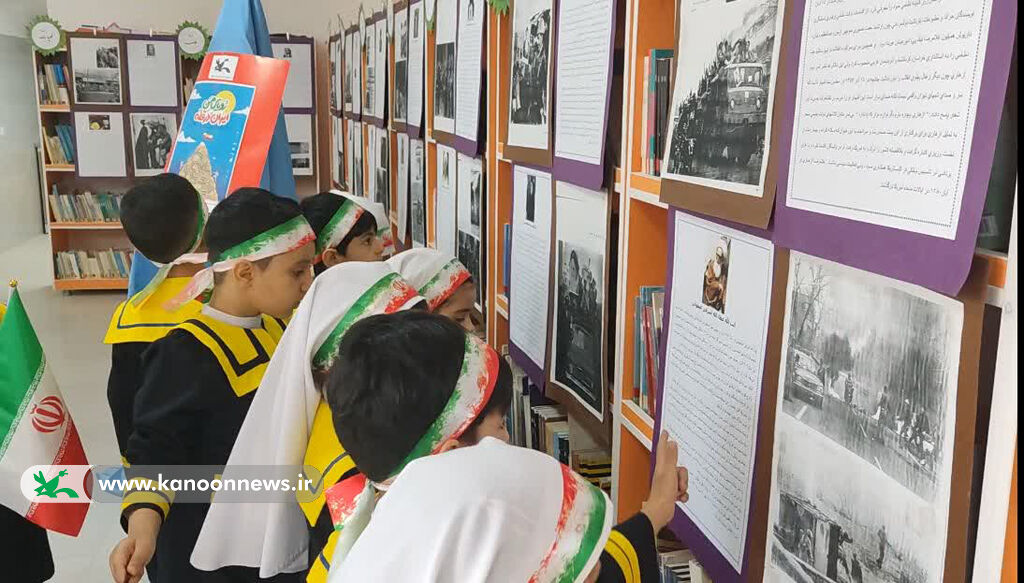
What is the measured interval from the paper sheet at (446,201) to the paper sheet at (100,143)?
5.17 meters

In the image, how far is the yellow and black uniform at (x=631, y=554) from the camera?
1244 millimetres

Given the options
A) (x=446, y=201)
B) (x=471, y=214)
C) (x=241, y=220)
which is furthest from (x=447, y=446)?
(x=446, y=201)

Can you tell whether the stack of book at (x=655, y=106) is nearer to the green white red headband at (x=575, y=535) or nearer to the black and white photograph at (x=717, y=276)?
the black and white photograph at (x=717, y=276)

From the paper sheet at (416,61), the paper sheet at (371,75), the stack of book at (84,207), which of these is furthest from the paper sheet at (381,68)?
the stack of book at (84,207)

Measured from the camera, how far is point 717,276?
4.71ft

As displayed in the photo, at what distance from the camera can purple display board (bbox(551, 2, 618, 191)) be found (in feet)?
5.90

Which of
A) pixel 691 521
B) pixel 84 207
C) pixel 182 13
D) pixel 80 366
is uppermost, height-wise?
pixel 182 13

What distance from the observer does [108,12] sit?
330 inches

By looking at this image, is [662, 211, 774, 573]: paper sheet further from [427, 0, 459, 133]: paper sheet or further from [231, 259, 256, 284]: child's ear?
[427, 0, 459, 133]: paper sheet

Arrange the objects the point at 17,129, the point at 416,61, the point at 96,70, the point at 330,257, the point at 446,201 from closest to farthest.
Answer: the point at 330,257
the point at 446,201
the point at 416,61
the point at 96,70
the point at 17,129

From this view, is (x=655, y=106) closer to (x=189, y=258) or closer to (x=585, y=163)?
(x=585, y=163)

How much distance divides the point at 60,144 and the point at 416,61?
5075 millimetres

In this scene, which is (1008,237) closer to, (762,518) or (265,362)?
(762,518)

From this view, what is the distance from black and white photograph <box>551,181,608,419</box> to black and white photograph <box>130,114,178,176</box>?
6.53m
